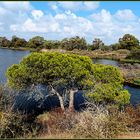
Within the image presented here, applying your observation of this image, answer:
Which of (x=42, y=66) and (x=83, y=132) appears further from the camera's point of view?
(x=42, y=66)

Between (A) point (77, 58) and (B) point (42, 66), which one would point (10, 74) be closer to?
(B) point (42, 66)

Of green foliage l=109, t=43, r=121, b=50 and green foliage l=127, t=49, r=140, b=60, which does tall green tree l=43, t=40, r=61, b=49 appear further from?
green foliage l=127, t=49, r=140, b=60

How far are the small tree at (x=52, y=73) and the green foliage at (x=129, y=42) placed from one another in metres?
103

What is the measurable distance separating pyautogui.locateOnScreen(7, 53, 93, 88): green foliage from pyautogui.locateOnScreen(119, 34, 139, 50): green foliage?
102961 millimetres

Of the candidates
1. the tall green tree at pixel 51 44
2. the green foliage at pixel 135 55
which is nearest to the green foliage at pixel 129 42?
the green foliage at pixel 135 55

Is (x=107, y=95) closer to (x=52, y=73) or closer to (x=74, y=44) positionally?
(x=52, y=73)

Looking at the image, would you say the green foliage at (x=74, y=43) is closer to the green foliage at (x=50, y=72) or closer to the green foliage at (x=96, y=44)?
the green foliage at (x=96, y=44)

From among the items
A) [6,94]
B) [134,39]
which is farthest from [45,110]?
[134,39]

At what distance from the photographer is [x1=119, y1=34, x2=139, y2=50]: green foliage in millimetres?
132250

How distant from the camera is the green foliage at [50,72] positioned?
31.3 meters

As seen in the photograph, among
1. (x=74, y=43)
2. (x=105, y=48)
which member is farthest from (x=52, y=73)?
(x=105, y=48)

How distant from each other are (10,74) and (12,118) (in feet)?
37.5

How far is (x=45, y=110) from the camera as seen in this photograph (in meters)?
32.3

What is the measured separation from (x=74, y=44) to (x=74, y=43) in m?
0.50
